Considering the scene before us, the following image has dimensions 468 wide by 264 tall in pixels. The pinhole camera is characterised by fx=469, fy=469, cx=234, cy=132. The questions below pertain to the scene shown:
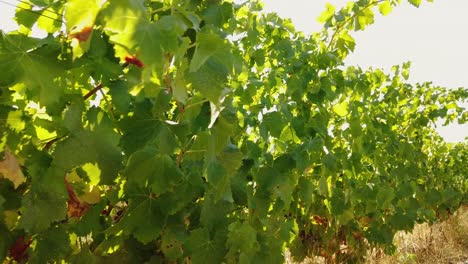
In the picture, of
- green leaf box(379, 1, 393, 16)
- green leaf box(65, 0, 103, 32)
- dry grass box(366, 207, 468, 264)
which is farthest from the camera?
dry grass box(366, 207, 468, 264)

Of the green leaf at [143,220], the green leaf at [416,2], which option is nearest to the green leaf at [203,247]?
the green leaf at [143,220]

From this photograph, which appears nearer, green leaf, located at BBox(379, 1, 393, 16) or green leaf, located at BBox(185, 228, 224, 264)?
green leaf, located at BBox(185, 228, 224, 264)

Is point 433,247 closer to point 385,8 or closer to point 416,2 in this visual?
point 385,8

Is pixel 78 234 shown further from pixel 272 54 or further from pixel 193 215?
pixel 272 54

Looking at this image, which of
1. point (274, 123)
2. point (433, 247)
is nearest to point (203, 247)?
point (274, 123)

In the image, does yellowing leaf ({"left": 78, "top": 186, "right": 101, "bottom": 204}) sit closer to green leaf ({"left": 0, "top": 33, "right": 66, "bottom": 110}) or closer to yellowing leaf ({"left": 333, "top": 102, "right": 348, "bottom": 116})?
green leaf ({"left": 0, "top": 33, "right": 66, "bottom": 110})

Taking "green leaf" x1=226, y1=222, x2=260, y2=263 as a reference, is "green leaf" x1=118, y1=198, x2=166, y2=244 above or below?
below

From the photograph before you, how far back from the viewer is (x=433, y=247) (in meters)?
6.83

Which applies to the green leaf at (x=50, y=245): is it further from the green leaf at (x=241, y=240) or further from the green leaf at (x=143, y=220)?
the green leaf at (x=241, y=240)

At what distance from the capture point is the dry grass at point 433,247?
18.1ft

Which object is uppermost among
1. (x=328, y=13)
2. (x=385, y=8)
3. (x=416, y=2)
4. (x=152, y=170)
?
(x=416, y=2)

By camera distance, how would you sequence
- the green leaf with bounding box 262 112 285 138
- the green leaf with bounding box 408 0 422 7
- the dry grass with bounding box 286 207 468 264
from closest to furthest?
the green leaf with bounding box 262 112 285 138
the green leaf with bounding box 408 0 422 7
the dry grass with bounding box 286 207 468 264

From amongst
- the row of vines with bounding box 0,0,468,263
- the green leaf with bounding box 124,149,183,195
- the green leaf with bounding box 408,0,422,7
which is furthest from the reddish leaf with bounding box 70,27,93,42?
the green leaf with bounding box 408,0,422,7

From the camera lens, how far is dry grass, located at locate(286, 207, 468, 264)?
18.1 ft
